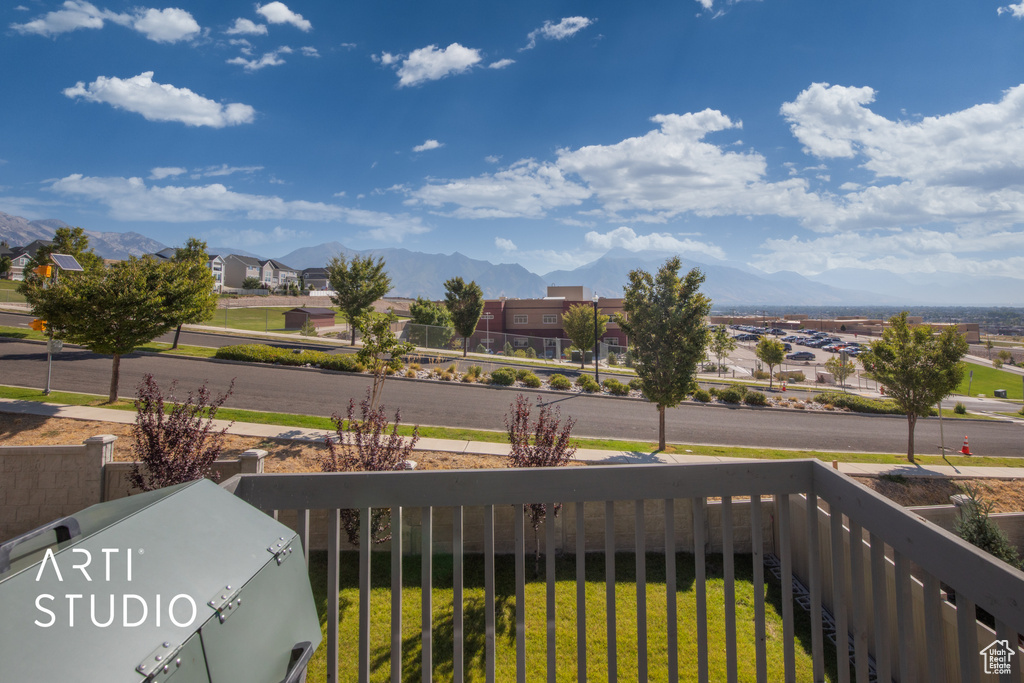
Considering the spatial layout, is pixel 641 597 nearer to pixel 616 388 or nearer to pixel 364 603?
pixel 364 603

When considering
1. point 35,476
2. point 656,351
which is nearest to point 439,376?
point 656,351

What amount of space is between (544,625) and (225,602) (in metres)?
5.95

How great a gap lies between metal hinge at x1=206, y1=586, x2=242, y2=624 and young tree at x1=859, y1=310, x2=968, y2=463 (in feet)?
65.5

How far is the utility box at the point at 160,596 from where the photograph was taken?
3.66 feet

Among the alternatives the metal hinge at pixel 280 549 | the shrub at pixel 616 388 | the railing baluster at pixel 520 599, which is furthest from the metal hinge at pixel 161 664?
the shrub at pixel 616 388

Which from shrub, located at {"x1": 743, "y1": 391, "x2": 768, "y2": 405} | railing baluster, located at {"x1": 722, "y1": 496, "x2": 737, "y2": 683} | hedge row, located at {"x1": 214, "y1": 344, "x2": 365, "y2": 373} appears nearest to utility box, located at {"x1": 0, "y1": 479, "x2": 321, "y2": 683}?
railing baluster, located at {"x1": 722, "y1": 496, "x2": 737, "y2": 683}

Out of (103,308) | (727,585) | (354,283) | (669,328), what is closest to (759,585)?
(727,585)

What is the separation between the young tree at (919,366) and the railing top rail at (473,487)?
18.1 meters

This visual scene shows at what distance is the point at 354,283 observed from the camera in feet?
103

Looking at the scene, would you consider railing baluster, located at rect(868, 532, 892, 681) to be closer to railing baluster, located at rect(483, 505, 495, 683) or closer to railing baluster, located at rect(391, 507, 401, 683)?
railing baluster, located at rect(483, 505, 495, 683)

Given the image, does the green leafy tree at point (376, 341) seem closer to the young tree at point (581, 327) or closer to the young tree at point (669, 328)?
the young tree at point (669, 328)

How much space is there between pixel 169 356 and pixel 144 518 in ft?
79.8

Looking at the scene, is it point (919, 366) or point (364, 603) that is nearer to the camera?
point (364, 603)

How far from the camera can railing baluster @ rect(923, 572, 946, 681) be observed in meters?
2.00
